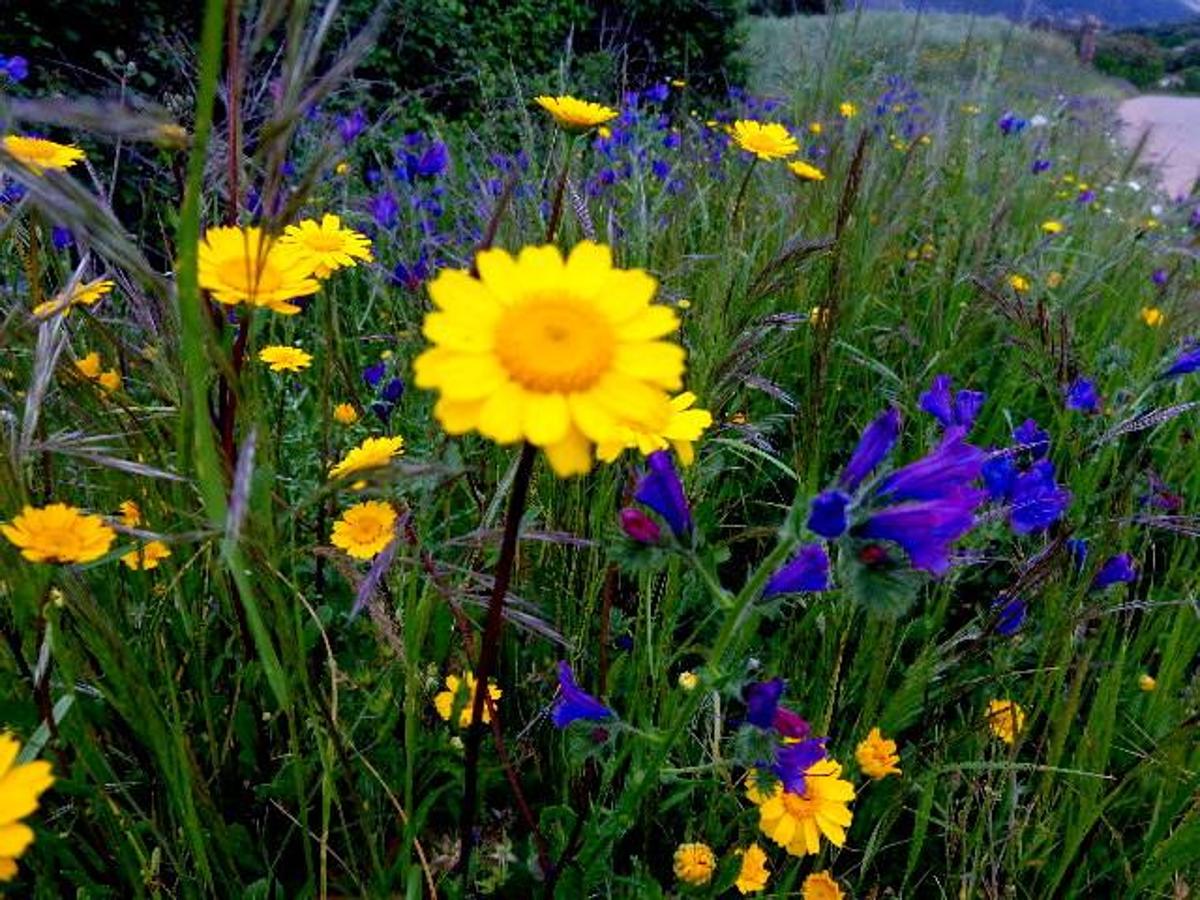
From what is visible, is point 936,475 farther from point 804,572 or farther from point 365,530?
point 365,530

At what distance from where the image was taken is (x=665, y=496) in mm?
907

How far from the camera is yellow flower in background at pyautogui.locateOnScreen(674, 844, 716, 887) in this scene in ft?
3.69

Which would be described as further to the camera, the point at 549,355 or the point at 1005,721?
the point at 1005,721

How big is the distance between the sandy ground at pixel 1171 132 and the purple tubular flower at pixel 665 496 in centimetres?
764

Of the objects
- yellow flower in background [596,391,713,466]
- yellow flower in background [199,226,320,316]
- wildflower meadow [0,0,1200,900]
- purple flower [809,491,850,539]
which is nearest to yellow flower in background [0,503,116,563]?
wildflower meadow [0,0,1200,900]

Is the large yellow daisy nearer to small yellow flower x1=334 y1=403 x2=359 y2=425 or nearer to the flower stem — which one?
the flower stem

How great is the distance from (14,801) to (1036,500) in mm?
1349

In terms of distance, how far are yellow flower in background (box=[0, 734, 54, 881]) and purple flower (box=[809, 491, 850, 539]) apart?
562mm

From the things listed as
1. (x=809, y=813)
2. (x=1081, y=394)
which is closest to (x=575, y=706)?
(x=809, y=813)

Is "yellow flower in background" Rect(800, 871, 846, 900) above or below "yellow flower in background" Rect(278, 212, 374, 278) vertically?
below

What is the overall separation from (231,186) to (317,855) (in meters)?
0.85

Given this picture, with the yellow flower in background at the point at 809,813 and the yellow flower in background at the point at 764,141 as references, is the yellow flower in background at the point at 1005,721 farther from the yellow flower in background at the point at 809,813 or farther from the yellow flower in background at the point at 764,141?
the yellow flower in background at the point at 764,141

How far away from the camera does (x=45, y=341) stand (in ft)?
3.05

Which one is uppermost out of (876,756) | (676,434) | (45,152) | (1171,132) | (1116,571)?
(45,152)
